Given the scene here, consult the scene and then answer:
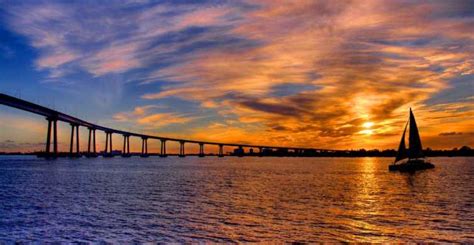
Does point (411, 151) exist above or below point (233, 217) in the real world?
above

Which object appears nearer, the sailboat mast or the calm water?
the calm water

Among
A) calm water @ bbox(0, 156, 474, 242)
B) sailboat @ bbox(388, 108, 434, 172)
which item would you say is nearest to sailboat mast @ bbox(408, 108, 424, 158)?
sailboat @ bbox(388, 108, 434, 172)

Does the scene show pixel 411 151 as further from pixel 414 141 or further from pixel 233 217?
pixel 233 217

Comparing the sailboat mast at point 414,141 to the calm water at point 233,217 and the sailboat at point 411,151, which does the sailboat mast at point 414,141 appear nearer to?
the sailboat at point 411,151

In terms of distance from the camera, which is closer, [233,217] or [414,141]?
[233,217]

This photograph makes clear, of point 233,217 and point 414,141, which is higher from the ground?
point 414,141

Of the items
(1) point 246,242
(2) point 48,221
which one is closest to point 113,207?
(2) point 48,221

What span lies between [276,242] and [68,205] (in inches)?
830

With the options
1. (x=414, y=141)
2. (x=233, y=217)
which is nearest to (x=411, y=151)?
(x=414, y=141)

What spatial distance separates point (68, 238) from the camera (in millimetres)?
21781

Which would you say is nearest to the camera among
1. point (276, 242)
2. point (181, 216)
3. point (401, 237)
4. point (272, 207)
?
point (276, 242)

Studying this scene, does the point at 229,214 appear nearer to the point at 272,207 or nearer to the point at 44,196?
the point at 272,207

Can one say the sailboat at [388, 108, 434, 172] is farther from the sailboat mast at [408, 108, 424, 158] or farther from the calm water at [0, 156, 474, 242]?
the calm water at [0, 156, 474, 242]

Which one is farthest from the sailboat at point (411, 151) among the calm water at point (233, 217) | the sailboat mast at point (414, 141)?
the calm water at point (233, 217)
